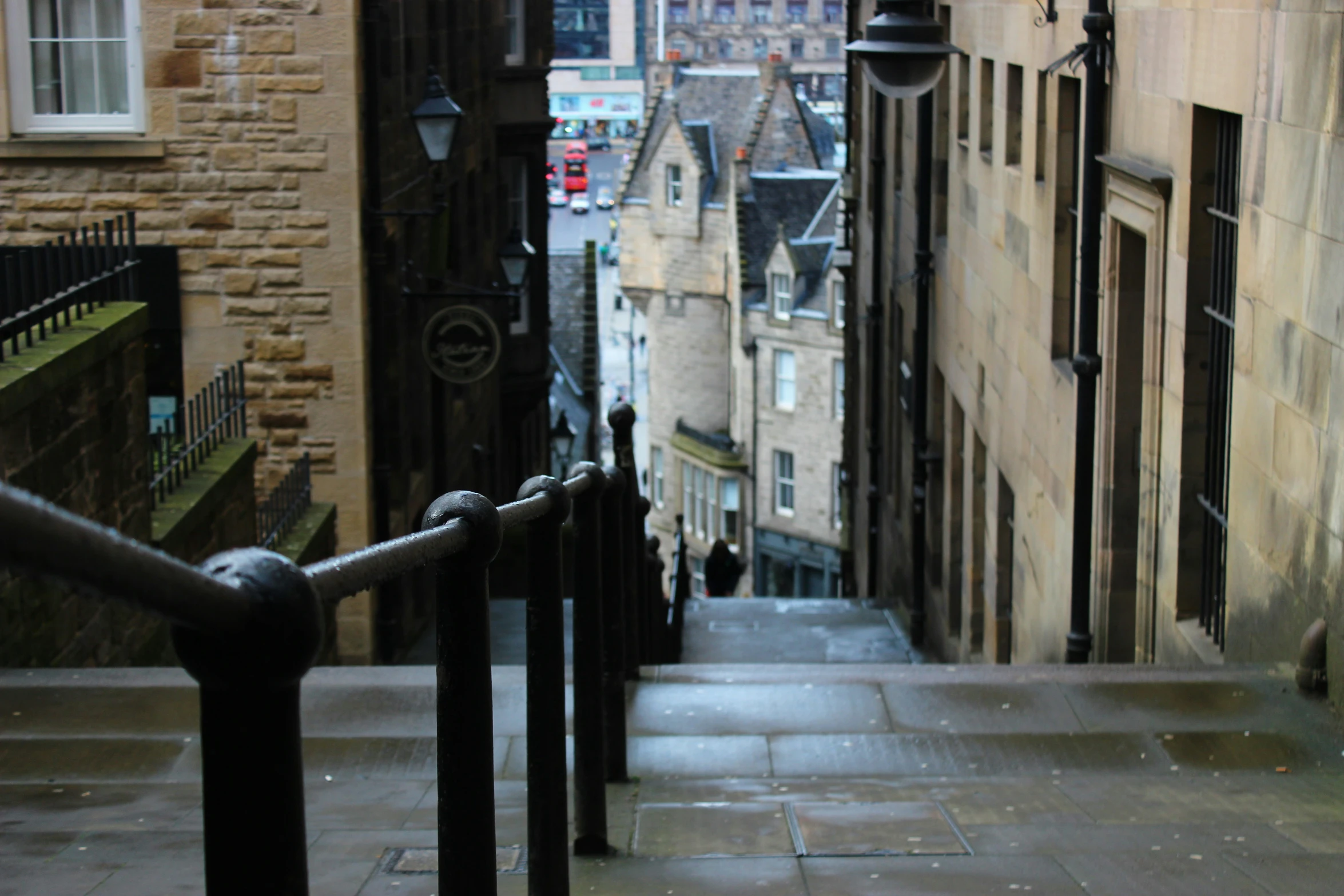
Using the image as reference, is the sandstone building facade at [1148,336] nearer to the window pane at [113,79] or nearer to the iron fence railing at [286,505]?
the iron fence railing at [286,505]

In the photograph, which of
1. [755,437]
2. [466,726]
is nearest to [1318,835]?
[466,726]

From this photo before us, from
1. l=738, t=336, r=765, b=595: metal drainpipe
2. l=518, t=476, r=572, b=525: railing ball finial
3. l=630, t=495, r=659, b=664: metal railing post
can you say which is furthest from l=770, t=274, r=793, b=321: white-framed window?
l=518, t=476, r=572, b=525: railing ball finial

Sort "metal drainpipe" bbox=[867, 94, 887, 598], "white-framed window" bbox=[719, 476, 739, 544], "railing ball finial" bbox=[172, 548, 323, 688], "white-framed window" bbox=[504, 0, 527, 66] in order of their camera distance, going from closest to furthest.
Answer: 1. "railing ball finial" bbox=[172, 548, 323, 688]
2. "metal drainpipe" bbox=[867, 94, 887, 598]
3. "white-framed window" bbox=[504, 0, 527, 66]
4. "white-framed window" bbox=[719, 476, 739, 544]

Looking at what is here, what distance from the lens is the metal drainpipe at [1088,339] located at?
29.1 ft

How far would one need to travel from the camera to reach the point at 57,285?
303 inches

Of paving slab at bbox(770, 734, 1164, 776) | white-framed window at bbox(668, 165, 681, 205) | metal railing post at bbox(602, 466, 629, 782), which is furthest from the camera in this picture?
white-framed window at bbox(668, 165, 681, 205)

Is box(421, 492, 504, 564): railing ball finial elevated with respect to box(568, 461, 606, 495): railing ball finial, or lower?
elevated

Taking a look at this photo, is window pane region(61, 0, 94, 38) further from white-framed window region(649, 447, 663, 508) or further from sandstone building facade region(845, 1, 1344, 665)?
white-framed window region(649, 447, 663, 508)

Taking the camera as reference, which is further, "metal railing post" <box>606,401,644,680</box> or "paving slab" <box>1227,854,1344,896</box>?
"metal railing post" <box>606,401,644,680</box>

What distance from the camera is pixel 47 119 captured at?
13.1 metres

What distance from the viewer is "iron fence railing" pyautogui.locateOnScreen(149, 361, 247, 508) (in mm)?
9266

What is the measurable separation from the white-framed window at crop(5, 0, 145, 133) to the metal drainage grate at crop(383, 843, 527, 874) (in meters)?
10.0

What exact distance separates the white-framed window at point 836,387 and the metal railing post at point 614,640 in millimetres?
41924

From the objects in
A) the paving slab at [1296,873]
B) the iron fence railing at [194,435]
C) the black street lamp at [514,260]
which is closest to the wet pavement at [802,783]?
the paving slab at [1296,873]
